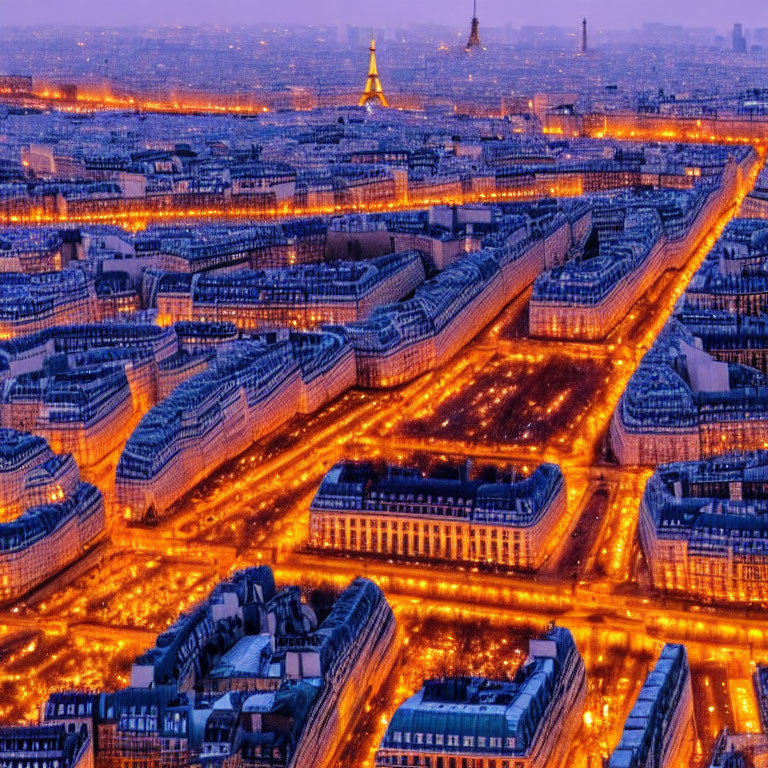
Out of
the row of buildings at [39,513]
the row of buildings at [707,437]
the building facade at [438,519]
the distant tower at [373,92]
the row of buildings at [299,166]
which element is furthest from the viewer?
the distant tower at [373,92]

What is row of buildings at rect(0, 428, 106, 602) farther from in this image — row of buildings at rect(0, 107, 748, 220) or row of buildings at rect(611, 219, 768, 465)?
row of buildings at rect(0, 107, 748, 220)

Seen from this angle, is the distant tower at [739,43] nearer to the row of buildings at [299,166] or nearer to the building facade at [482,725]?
the row of buildings at [299,166]

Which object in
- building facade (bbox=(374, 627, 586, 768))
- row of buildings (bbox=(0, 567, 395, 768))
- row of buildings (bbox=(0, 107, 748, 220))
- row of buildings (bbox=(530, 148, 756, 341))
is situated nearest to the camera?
building facade (bbox=(374, 627, 586, 768))

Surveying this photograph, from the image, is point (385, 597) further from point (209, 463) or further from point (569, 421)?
point (569, 421)

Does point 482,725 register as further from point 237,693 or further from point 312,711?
point 237,693

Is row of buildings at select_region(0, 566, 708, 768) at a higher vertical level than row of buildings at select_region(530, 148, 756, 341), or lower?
lower

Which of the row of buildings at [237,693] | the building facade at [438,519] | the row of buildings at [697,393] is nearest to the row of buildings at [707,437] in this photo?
the row of buildings at [697,393]

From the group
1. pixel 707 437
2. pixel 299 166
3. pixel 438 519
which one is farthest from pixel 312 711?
pixel 299 166

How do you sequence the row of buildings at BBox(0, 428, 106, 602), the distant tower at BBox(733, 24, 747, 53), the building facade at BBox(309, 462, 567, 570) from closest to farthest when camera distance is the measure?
the row of buildings at BBox(0, 428, 106, 602) → the building facade at BBox(309, 462, 567, 570) → the distant tower at BBox(733, 24, 747, 53)

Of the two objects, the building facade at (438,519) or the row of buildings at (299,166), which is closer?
the building facade at (438,519)

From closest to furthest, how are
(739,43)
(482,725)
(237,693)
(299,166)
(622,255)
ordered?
(482,725)
(237,693)
(622,255)
(299,166)
(739,43)

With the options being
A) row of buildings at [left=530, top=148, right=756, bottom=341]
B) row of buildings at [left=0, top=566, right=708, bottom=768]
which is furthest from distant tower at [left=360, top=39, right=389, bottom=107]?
row of buildings at [left=0, top=566, right=708, bottom=768]
